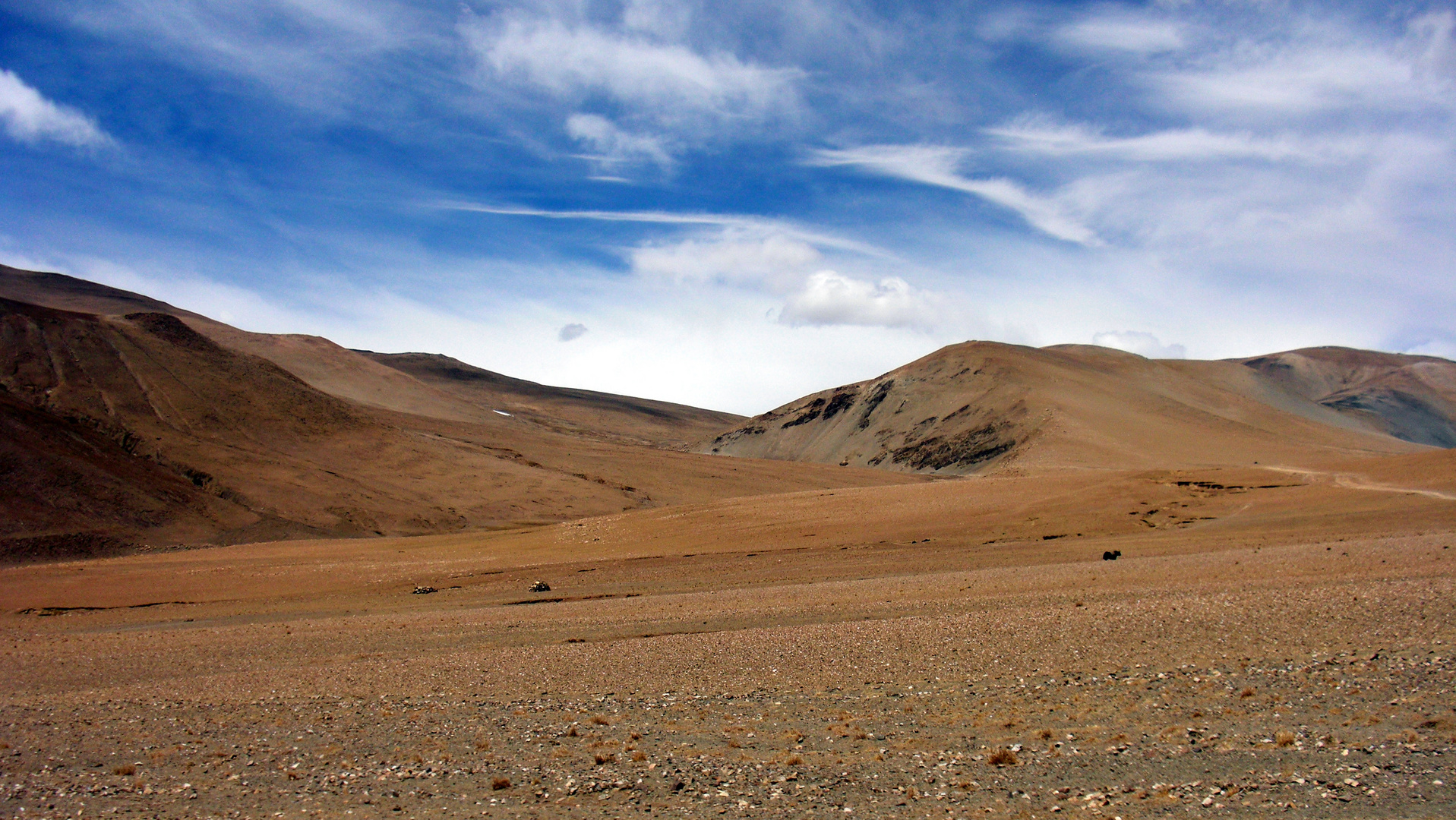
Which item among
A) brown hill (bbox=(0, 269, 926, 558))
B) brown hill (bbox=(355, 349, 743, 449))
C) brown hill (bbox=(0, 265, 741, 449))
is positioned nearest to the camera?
brown hill (bbox=(0, 269, 926, 558))

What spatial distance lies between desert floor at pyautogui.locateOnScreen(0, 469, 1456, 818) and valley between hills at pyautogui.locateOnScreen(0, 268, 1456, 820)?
2.7 inches

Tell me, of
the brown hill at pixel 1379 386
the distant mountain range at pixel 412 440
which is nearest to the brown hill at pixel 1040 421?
the distant mountain range at pixel 412 440

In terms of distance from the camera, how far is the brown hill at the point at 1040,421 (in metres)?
68.4

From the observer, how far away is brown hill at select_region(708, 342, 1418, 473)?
68.4 m

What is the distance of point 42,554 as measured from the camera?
33.8 meters

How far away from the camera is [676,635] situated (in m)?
16.8

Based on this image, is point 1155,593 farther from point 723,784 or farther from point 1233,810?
point 723,784

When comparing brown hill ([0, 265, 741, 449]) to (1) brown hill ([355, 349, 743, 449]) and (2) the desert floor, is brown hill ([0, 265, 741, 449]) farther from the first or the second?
(2) the desert floor

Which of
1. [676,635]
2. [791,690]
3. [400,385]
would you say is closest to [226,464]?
[676,635]

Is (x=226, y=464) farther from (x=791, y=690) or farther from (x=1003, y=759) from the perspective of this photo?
(x=1003, y=759)

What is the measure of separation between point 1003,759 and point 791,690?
396 cm

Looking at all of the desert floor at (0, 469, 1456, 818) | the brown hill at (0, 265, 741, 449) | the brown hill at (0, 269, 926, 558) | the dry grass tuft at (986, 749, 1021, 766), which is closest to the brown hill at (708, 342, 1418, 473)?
the brown hill at (0, 269, 926, 558)

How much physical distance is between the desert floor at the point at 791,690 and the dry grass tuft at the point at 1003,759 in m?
0.03

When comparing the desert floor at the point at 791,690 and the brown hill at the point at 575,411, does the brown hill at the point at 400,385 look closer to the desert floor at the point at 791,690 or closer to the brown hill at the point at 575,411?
the brown hill at the point at 575,411
